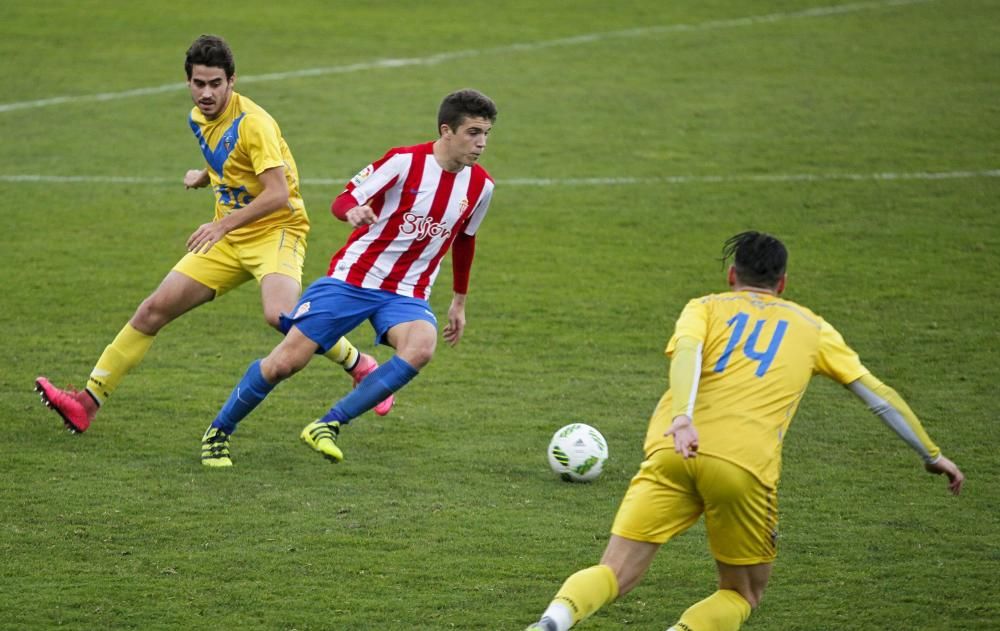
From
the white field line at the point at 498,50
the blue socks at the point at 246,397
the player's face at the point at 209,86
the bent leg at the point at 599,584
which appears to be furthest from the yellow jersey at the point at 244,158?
the white field line at the point at 498,50

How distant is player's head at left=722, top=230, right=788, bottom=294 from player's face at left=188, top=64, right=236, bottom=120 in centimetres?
360

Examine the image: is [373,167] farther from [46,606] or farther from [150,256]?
[150,256]

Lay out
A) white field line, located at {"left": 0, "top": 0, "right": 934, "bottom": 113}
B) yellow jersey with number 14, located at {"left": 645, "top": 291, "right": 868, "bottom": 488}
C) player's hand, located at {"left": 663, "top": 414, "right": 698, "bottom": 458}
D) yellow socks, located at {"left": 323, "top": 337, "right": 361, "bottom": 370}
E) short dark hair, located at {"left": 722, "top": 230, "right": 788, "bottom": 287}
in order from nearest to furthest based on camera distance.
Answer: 1. player's hand, located at {"left": 663, "top": 414, "right": 698, "bottom": 458}
2. yellow jersey with number 14, located at {"left": 645, "top": 291, "right": 868, "bottom": 488}
3. short dark hair, located at {"left": 722, "top": 230, "right": 788, "bottom": 287}
4. yellow socks, located at {"left": 323, "top": 337, "right": 361, "bottom": 370}
5. white field line, located at {"left": 0, "top": 0, "right": 934, "bottom": 113}

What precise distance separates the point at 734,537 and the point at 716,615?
29 centimetres

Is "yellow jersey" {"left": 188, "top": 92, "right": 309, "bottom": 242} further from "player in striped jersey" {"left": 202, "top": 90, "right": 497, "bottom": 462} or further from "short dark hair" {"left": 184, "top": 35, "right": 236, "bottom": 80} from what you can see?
"player in striped jersey" {"left": 202, "top": 90, "right": 497, "bottom": 462}

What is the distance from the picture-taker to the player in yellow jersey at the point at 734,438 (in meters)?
4.78

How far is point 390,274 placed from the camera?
7.26m

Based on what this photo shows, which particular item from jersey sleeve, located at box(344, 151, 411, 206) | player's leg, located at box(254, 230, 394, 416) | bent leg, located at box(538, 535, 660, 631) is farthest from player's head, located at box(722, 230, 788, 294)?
player's leg, located at box(254, 230, 394, 416)

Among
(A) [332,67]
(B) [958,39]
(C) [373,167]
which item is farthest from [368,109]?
(C) [373,167]

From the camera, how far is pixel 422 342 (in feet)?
23.4

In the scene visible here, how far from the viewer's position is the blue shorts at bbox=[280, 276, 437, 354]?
7172 millimetres

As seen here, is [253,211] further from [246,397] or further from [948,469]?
[948,469]

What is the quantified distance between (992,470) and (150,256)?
7.82m

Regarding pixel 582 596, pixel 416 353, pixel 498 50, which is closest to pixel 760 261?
pixel 582 596
